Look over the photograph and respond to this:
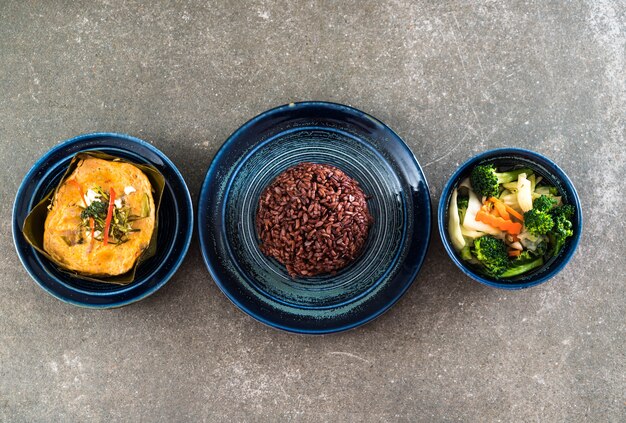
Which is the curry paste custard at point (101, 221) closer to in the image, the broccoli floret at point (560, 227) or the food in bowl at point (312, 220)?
the food in bowl at point (312, 220)

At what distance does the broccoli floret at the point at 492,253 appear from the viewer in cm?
314

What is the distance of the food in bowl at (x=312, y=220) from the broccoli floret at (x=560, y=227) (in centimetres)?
112

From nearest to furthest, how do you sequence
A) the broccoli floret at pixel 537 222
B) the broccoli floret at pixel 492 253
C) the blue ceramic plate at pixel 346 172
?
the broccoli floret at pixel 537 222
the broccoli floret at pixel 492 253
the blue ceramic plate at pixel 346 172

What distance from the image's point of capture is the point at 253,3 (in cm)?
377

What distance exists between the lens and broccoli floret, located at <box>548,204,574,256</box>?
3096mm

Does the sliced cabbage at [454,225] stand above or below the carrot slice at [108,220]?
below

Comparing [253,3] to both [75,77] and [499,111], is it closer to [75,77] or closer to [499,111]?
[75,77]

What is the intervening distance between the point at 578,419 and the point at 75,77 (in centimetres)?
426

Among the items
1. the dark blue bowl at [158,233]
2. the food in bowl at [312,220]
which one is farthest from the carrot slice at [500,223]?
the dark blue bowl at [158,233]

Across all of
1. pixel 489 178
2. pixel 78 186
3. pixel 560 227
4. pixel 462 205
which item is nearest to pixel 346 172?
pixel 462 205

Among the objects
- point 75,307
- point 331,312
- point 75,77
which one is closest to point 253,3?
point 75,77

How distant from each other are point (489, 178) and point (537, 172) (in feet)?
1.22

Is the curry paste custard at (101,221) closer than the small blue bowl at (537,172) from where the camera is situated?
Yes

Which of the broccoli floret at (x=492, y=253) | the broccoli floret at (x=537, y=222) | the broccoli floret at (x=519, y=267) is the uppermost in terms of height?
the broccoli floret at (x=537, y=222)
